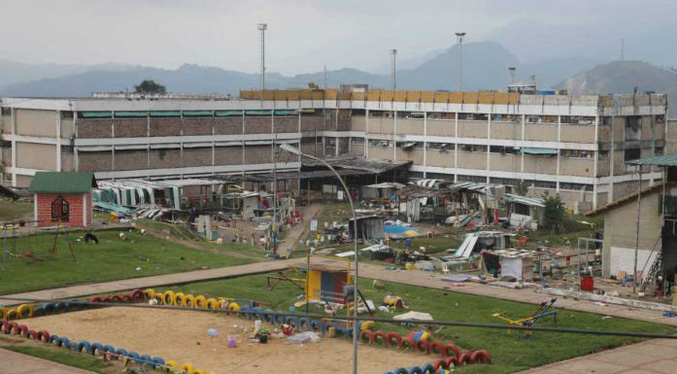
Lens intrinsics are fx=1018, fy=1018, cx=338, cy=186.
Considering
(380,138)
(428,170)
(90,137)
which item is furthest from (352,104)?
(90,137)

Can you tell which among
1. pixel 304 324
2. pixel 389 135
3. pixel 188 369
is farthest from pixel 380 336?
pixel 389 135

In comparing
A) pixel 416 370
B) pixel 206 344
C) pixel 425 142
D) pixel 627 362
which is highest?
pixel 425 142

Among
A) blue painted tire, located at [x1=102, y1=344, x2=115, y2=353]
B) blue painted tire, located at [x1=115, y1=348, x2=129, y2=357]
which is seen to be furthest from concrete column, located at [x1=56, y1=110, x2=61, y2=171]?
blue painted tire, located at [x1=115, y1=348, x2=129, y2=357]

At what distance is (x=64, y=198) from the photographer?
51.9 m

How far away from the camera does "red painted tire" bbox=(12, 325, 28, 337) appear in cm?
3291

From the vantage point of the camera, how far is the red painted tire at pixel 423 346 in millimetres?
31016

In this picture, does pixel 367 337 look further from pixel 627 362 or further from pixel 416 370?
pixel 627 362

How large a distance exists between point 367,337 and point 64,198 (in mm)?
24687

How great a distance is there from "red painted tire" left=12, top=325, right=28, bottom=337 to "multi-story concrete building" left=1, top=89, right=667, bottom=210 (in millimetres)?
41559

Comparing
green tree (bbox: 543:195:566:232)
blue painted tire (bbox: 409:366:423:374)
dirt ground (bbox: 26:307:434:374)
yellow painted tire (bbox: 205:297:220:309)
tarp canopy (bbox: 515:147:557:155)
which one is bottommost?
dirt ground (bbox: 26:307:434:374)

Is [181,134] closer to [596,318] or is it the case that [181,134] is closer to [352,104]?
[352,104]

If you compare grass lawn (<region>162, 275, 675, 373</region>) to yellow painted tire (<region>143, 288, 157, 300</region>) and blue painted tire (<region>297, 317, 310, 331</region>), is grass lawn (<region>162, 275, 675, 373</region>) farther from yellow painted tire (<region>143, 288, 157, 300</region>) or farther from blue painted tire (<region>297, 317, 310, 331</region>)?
blue painted tire (<region>297, 317, 310, 331</region>)

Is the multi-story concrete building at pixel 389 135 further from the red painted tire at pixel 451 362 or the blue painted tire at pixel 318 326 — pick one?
the red painted tire at pixel 451 362

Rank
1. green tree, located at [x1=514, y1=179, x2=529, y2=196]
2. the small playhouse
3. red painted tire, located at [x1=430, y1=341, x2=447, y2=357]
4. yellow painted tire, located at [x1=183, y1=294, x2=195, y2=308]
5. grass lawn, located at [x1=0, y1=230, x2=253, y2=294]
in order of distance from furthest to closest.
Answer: green tree, located at [x1=514, y1=179, x2=529, y2=196], the small playhouse, grass lawn, located at [x1=0, y1=230, x2=253, y2=294], yellow painted tire, located at [x1=183, y1=294, x2=195, y2=308], red painted tire, located at [x1=430, y1=341, x2=447, y2=357]
